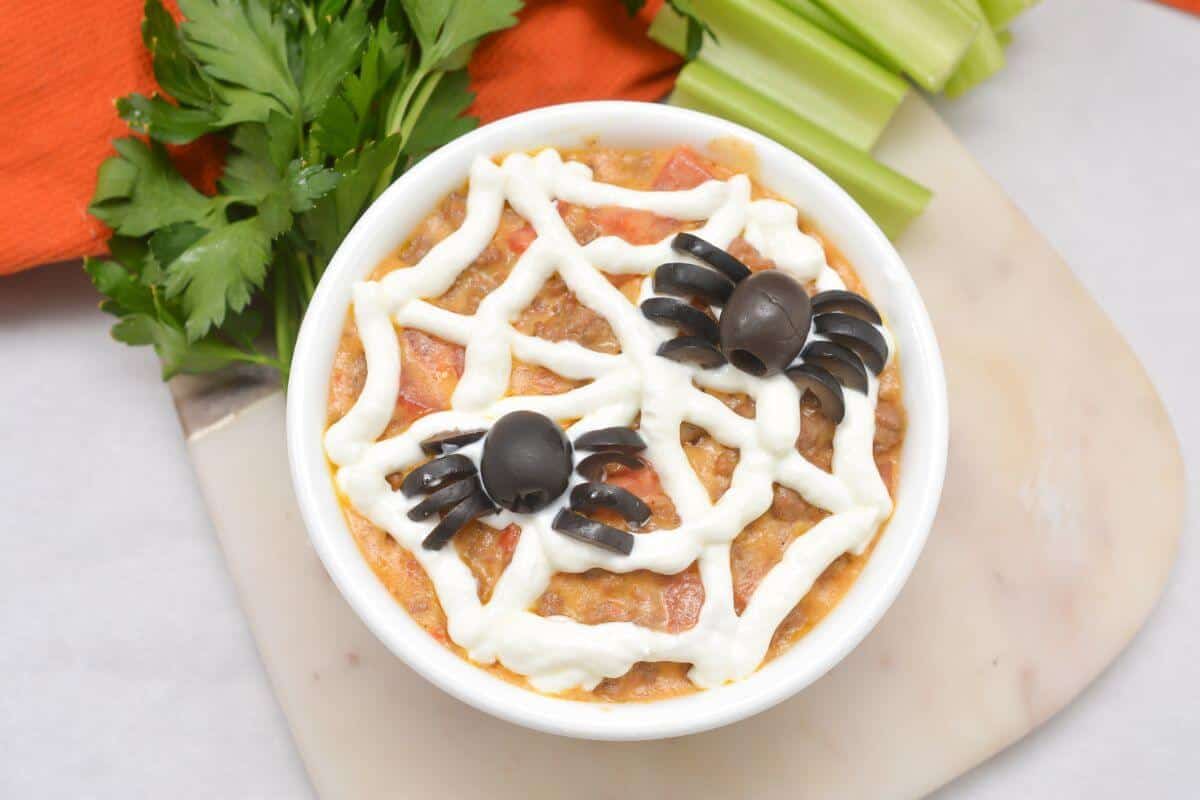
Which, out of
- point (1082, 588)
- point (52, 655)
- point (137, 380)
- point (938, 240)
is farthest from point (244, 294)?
point (1082, 588)

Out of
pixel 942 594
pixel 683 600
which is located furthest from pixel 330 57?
pixel 942 594

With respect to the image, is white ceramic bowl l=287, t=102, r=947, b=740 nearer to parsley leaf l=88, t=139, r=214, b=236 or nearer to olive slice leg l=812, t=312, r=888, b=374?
olive slice leg l=812, t=312, r=888, b=374

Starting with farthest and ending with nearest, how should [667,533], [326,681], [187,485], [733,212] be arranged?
[187,485] → [326,681] → [733,212] → [667,533]

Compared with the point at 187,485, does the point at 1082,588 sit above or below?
above

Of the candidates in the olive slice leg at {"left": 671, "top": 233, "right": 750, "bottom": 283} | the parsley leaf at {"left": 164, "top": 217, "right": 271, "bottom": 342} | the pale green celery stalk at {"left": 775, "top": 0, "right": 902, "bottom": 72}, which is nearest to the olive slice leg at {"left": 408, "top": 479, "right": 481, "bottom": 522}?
the olive slice leg at {"left": 671, "top": 233, "right": 750, "bottom": 283}

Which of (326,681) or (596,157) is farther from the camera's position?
(326,681)

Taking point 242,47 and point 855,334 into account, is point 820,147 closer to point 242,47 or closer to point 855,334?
point 855,334

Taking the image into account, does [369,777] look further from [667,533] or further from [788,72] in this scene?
[788,72]
